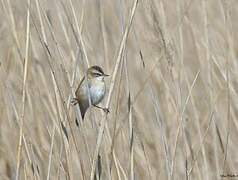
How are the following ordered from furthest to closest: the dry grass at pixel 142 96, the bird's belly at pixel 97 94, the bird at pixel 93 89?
the bird's belly at pixel 97 94, the bird at pixel 93 89, the dry grass at pixel 142 96

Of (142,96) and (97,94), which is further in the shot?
(142,96)

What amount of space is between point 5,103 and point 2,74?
52 cm

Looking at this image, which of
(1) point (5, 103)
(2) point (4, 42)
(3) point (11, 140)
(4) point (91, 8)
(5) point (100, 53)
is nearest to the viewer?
(1) point (5, 103)

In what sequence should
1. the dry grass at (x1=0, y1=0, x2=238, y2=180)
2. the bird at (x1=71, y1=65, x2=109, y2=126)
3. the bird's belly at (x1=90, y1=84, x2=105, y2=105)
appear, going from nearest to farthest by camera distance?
the dry grass at (x1=0, y1=0, x2=238, y2=180), the bird at (x1=71, y1=65, x2=109, y2=126), the bird's belly at (x1=90, y1=84, x2=105, y2=105)

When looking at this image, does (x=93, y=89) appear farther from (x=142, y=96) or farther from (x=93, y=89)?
(x=142, y=96)

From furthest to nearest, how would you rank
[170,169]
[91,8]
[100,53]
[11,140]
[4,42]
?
[91,8], [100,53], [4,42], [11,140], [170,169]

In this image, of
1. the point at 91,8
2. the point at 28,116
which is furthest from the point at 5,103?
the point at 91,8

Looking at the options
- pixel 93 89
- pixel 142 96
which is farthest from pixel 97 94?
pixel 142 96

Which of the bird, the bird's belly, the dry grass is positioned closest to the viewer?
the dry grass

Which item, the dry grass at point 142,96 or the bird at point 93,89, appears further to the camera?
the bird at point 93,89

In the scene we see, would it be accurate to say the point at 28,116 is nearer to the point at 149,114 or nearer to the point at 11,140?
the point at 11,140

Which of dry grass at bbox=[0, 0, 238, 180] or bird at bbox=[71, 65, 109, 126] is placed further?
bird at bbox=[71, 65, 109, 126]

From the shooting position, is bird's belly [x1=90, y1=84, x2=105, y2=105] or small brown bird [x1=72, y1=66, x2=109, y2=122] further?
bird's belly [x1=90, y1=84, x2=105, y2=105]

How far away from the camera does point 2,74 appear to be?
1.96 metres
